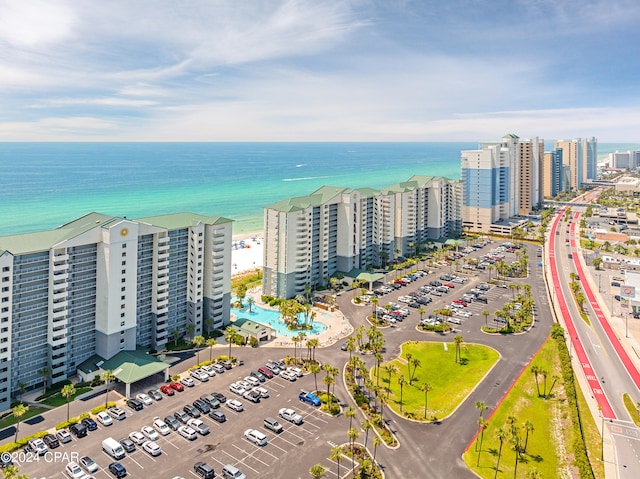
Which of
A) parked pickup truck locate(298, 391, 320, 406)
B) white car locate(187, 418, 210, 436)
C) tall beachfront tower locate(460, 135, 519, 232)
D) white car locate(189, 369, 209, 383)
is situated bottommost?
white car locate(187, 418, 210, 436)

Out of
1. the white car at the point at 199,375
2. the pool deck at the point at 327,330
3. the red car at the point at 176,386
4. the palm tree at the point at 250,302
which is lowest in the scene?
the red car at the point at 176,386

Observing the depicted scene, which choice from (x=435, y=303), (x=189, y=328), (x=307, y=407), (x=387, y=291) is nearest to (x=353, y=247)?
(x=387, y=291)

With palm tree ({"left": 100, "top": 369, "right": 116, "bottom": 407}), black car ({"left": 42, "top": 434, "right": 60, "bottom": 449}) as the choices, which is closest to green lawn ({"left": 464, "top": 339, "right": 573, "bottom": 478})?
palm tree ({"left": 100, "top": 369, "right": 116, "bottom": 407})

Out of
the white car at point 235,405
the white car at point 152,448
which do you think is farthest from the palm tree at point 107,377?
the white car at point 235,405

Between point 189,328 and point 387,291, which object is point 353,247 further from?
point 189,328

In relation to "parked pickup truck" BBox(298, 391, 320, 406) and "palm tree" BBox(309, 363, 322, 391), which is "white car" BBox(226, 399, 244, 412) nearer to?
"parked pickup truck" BBox(298, 391, 320, 406)

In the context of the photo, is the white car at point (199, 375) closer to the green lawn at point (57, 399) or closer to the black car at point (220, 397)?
the black car at point (220, 397)
